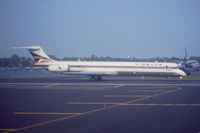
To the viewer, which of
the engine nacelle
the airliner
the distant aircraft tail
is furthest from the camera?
the distant aircraft tail

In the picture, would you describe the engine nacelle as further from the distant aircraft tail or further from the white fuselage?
the distant aircraft tail

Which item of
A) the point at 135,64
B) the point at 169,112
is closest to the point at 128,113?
the point at 169,112

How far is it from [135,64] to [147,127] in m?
23.4

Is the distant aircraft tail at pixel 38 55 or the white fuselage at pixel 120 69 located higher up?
the distant aircraft tail at pixel 38 55

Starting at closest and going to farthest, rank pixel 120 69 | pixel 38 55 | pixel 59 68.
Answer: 1. pixel 120 69
2. pixel 59 68
3. pixel 38 55

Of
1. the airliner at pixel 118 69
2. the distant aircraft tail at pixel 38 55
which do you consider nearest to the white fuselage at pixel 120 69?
the airliner at pixel 118 69

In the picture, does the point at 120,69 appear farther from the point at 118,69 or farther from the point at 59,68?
the point at 59,68

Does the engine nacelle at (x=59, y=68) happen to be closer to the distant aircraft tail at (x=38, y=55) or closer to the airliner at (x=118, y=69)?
the airliner at (x=118, y=69)

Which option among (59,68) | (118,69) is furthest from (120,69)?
(59,68)

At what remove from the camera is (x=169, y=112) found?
10.5 m

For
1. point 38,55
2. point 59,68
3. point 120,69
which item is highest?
point 38,55

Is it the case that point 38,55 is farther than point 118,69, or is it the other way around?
point 38,55

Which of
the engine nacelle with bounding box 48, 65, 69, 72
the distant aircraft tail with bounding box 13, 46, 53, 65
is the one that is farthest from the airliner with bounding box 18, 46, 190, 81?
the distant aircraft tail with bounding box 13, 46, 53, 65

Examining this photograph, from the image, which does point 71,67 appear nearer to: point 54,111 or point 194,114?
point 54,111
